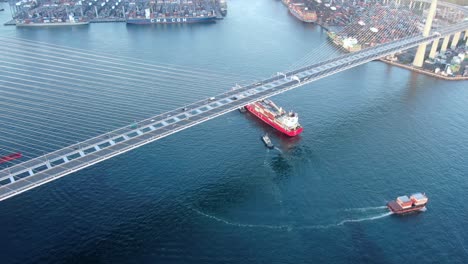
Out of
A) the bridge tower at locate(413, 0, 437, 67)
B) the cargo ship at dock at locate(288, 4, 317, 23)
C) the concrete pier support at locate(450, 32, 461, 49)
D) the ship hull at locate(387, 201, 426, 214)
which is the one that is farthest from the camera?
the cargo ship at dock at locate(288, 4, 317, 23)

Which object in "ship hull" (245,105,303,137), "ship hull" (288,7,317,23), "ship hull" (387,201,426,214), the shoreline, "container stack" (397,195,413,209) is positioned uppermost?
"ship hull" (288,7,317,23)

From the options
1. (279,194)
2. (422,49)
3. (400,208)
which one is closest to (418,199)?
(400,208)

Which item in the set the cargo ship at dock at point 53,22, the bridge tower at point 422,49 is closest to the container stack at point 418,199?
the bridge tower at point 422,49

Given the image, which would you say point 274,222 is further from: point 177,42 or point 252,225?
point 177,42

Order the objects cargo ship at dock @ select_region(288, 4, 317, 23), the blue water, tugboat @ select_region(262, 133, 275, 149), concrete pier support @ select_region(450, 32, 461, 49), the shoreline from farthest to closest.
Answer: cargo ship at dock @ select_region(288, 4, 317, 23)
concrete pier support @ select_region(450, 32, 461, 49)
the shoreline
tugboat @ select_region(262, 133, 275, 149)
the blue water

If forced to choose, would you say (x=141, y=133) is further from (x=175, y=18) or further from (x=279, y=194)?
(x=175, y=18)

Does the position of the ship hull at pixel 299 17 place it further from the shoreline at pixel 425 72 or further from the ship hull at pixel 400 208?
the ship hull at pixel 400 208

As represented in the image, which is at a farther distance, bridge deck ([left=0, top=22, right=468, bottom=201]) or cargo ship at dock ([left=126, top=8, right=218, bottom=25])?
cargo ship at dock ([left=126, top=8, right=218, bottom=25])

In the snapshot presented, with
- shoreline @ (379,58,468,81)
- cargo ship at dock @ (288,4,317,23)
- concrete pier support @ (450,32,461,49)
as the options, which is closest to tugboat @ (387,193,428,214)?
shoreline @ (379,58,468,81)

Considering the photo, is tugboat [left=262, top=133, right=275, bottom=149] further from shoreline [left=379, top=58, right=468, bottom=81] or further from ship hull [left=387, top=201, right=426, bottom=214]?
shoreline [left=379, top=58, right=468, bottom=81]
